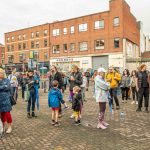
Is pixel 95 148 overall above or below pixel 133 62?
below

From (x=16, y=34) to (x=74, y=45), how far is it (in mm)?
18904

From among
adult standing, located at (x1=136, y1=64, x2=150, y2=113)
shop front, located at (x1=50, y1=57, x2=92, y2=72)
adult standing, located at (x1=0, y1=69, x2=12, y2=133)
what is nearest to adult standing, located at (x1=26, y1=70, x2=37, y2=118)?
adult standing, located at (x1=0, y1=69, x2=12, y2=133)

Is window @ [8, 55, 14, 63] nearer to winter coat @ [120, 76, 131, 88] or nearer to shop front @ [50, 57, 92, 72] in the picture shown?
shop front @ [50, 57, 92, 72]

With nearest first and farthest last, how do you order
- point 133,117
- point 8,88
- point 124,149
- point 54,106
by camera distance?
1. point 124,149
2. point 8,88
3. point 54,106
4. point 133,117

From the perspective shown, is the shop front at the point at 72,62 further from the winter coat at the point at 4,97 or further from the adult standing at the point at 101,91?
the winter coat at the point at 4,97

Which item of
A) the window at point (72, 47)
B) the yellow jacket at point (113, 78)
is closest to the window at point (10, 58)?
the window at point (72, 47)

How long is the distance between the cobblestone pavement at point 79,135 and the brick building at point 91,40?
33.2 meters

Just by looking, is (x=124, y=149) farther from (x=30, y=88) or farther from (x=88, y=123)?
(x=30, y=88)

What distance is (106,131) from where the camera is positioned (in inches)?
301

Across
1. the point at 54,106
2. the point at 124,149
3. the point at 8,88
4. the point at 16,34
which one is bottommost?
the point at 124,149

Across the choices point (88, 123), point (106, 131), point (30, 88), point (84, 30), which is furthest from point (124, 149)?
point (84, 30)

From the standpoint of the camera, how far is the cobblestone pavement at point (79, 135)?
20.6 ft

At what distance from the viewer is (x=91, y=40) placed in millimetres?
46406

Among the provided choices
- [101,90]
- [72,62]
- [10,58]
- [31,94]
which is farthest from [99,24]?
[101,90]
